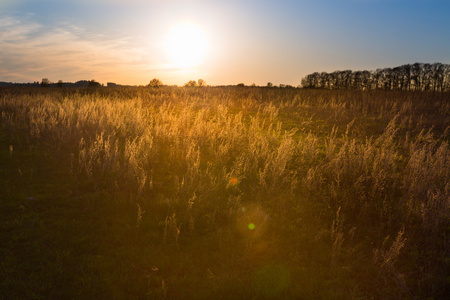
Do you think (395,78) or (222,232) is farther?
(395,78)

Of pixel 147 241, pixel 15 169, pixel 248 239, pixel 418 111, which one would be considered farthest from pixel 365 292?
pixel 418 111

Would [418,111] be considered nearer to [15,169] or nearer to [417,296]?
[417,296]

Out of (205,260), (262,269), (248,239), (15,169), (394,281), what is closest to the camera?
(394,281)

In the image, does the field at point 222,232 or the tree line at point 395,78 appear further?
the tree line at point 395,78

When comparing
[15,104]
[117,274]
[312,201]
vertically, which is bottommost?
[117,274]

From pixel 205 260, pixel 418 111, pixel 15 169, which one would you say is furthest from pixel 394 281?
pixel 418 111

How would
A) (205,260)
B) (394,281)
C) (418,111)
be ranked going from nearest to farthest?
(394,281) → (205,260) → (418,111)

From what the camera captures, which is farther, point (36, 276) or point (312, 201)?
point (312, 201)

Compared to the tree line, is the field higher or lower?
lower

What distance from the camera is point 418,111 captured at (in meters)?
14.9

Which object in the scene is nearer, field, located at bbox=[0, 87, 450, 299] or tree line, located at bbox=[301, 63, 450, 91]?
field, located at bbox=[0, 87, 450, 299]

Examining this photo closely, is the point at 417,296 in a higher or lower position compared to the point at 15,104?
lower

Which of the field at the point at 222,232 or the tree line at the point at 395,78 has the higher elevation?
the tree line at the point at 395,78

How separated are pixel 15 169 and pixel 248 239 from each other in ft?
21.0
